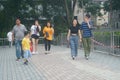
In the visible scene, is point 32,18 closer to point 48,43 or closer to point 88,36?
point 48,43

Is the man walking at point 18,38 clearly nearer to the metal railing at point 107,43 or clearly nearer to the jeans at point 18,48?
the jeans at point 18,48

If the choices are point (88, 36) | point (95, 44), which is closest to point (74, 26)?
point (88, 36)

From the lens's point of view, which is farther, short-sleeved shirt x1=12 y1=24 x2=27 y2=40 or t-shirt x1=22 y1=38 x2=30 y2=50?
short-sleeved shirt x1=12 y1=24 x2=27 y2=40

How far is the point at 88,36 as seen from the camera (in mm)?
16906

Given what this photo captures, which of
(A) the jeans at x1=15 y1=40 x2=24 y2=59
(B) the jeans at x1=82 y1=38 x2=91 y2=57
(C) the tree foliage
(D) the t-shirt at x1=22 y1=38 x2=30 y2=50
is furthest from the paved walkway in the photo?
(C) the tree foliage

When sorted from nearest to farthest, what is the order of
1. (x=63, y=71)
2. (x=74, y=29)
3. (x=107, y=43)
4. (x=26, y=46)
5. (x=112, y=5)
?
(x=63, y=71), (x=26, y=46), (x=74, y=29), (x=107, y=43), (x=112, y=5)

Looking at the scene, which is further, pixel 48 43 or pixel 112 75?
pixel 48 43

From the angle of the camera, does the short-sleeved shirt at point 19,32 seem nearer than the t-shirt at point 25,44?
No

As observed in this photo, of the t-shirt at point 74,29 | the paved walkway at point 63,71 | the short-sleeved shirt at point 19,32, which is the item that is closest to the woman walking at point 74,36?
the t-shirt at point 74,29

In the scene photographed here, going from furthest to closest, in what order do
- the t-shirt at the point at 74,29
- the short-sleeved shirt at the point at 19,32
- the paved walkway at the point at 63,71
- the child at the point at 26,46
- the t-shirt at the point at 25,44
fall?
the short-sleeved shirt at the point at 19,32, the t-shirt at the point at 74,29, the t-shirt at the point at 25,44, the child at the point at 26,46, the paved walkway at the point at 63,71

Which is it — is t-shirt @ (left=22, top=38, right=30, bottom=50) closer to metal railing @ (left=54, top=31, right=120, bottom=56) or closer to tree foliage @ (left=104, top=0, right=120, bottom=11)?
metal railing @ (left=54, top=31, right=120, bottom=56)

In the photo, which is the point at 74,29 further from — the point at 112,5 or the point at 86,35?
the point at 112,5

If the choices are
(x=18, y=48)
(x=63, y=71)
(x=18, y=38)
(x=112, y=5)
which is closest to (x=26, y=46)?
(x=18, y=48)

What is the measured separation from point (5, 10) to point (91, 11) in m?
18.7
